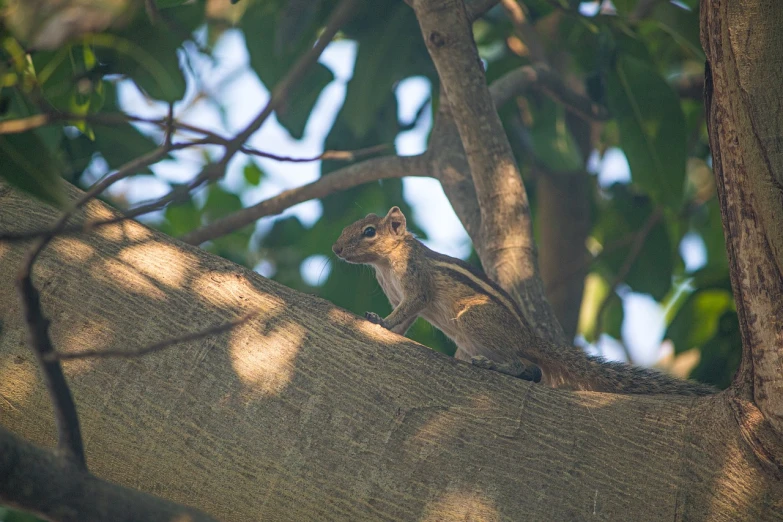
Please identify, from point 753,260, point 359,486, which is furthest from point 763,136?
point 359,486

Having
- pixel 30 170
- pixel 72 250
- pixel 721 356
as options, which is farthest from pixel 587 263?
pixel 30 170

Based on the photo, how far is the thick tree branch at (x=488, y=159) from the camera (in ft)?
12.8

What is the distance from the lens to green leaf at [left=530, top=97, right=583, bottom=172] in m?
5.44

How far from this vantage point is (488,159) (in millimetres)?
3955

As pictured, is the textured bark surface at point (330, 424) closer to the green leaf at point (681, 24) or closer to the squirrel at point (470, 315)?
the squirrel at point (470, 315)

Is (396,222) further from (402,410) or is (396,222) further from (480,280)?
(402,410)

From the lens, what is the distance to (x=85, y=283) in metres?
2.72

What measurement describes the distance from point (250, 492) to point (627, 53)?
3977mm

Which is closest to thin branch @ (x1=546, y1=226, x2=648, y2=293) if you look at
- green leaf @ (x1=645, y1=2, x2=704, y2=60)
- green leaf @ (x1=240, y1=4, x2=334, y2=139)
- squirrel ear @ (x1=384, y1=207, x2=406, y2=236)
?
squirrel ear @ (x1=384, y1=207, x2=406, y2=236)

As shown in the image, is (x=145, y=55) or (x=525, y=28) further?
(x=525, y=28)

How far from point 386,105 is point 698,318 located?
8.99 ft

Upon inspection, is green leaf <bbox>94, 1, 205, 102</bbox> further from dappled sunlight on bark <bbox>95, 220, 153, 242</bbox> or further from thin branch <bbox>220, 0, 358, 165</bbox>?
dappled sunlight on bark <bbox>95, 220, 153, 242</bbox>

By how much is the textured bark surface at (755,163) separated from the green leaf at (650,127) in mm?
2318

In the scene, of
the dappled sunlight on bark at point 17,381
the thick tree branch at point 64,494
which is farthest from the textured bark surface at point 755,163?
the dappled sunlight on bark at point 17,381
